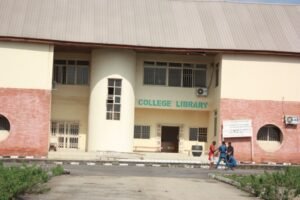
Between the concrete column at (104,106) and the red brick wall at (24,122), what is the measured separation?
280 cm

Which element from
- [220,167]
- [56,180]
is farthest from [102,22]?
[56,180]

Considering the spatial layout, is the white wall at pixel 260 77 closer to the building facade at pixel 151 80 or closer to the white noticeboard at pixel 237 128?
the building facade at pixel 151 80

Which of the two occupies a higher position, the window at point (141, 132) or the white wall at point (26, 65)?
the white wall at point (26, 65)

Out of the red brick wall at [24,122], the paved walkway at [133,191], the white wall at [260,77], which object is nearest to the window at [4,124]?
the red brick wall at [24,122]

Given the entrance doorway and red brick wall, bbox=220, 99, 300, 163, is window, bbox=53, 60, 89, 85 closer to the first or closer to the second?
the entrance doorway

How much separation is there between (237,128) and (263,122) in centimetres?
146

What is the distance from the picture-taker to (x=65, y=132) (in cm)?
3372

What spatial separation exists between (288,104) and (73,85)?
11.5 metres

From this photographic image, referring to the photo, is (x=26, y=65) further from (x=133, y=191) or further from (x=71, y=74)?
(x=133, y=191)

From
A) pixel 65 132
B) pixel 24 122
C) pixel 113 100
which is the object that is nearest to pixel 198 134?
pixel 113 100

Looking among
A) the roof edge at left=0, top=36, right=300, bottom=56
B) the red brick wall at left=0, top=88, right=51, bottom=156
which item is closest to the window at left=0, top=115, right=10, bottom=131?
the red brick wall at left=0, top=88, right=51, bottom=156

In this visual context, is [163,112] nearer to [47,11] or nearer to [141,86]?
[141,86]

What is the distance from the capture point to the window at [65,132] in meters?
33.7

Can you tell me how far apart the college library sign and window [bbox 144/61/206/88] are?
99cm
